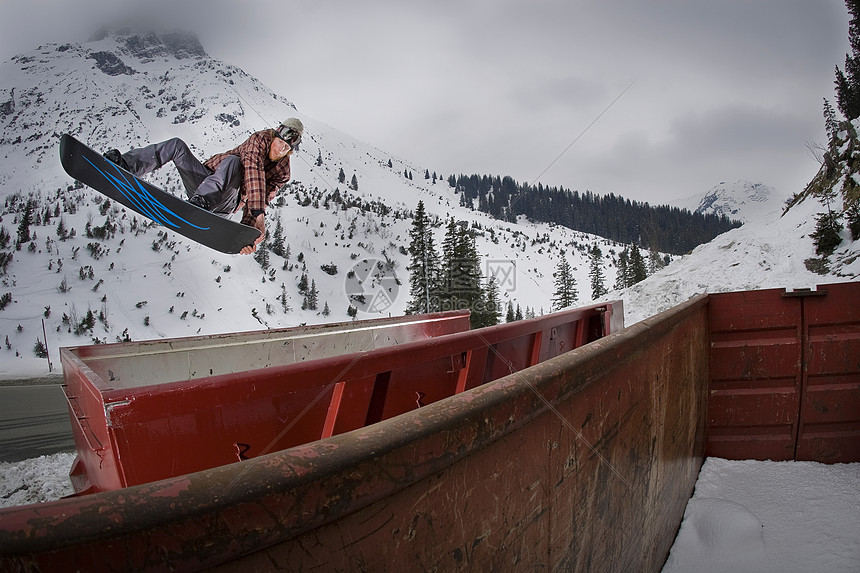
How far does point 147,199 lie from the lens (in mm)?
4633

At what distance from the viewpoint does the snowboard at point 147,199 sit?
429cm

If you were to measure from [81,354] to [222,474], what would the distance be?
3486mm

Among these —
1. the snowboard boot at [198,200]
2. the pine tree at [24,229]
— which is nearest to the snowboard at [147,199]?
the snowboard boot at [198,200]

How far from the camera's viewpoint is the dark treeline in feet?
394

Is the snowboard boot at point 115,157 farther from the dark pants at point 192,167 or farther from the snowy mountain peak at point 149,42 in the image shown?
the snowy mountain peak at point 149,42

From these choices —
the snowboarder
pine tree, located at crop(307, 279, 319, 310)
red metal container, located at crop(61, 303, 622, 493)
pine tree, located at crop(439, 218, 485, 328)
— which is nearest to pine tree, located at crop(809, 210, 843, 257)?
red metal container, located at crop(61, 303, 622, 493)

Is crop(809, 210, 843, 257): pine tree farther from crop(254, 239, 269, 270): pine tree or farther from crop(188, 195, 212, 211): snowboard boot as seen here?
crop(254, 239, 269, 270): pine tree

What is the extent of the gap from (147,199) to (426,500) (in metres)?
4.95

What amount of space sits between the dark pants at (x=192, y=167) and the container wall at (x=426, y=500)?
449 cm

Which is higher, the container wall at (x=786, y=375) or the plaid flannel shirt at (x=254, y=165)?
the plaid flannel shirt at (x=254, y=165)

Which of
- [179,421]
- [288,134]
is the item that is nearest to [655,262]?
[288,134]

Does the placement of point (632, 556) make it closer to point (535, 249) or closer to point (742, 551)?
point (742, 551)

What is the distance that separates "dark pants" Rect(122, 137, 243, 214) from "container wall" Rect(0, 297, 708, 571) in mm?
4489

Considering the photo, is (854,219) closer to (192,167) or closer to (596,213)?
(192,167)
